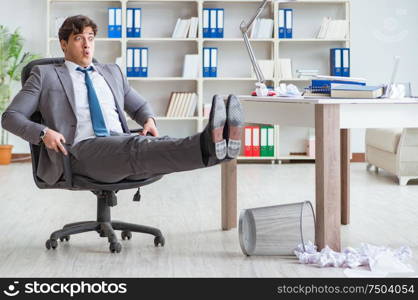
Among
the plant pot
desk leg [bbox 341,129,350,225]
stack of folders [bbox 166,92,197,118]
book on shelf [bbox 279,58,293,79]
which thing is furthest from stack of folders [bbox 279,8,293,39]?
desk leg [bbox 341,129,350,225]

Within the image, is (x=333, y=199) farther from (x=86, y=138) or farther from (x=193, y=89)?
(x=193, y=89)

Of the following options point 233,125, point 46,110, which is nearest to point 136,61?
point 46,110

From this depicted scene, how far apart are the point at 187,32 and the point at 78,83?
12.3ft

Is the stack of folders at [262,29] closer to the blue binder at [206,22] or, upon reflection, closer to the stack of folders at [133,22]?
the blue binder at [206,22]

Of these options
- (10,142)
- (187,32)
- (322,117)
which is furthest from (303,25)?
(322,117)

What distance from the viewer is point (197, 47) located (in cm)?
706

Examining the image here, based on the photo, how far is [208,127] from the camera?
2670mm

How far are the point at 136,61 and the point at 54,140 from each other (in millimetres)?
3926

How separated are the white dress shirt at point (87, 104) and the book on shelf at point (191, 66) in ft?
11.7

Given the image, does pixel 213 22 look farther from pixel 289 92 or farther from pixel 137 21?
pixel 289 92

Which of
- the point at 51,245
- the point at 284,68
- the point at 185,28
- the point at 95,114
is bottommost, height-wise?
the point at 51,245

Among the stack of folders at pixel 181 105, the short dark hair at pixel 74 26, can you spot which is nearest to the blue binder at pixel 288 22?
the stack of folders at pixel 181 105

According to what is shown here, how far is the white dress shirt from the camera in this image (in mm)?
3176

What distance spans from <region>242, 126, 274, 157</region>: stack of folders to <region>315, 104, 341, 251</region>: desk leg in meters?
3.94
